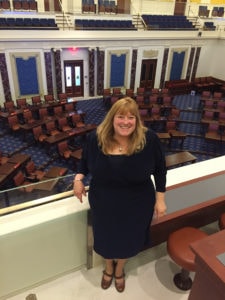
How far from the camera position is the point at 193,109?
1232 centimetres

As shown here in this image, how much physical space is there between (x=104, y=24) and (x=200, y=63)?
6300 mm

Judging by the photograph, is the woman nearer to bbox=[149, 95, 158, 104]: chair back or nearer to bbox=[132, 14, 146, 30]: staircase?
bbox=[149, 95, 158, 104]: chair back

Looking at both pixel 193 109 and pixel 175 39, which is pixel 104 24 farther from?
pixel 193 109

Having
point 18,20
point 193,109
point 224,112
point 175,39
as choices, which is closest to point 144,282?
point 224,112

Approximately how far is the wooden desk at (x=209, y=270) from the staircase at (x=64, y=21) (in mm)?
12013

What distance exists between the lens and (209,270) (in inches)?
58.7

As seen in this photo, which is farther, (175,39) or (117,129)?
(175,39)

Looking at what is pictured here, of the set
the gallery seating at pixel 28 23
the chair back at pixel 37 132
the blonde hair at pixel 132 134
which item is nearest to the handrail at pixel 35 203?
the blonde hair at pixel 132 134

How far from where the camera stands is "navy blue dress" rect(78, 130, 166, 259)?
1.94 meters

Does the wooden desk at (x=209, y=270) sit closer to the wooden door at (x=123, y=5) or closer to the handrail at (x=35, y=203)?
the handrail at (x=35, y=203)

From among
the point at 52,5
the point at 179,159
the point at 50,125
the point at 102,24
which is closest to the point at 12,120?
the point at 50,125

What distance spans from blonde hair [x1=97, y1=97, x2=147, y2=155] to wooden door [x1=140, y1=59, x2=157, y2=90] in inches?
494

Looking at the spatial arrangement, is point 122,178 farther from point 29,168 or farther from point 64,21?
point 64,21

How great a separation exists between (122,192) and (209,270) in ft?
2.55
